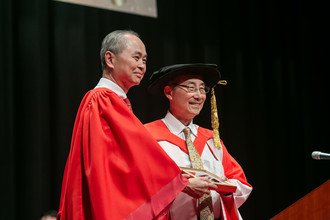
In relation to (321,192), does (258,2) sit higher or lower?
higher

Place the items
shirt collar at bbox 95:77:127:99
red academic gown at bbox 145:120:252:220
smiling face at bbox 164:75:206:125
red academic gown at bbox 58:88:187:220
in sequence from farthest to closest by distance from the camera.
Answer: smiling face at bbox 164:75:206:125
red academic gown at bbox 145:120:252:220
shirt collar at bbox 95:77:127:99
red academic gown at bbox 58:88:187:220

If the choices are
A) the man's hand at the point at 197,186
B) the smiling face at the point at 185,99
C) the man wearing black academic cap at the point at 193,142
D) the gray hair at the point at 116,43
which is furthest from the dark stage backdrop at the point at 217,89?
the man's hand at the point at 197,186

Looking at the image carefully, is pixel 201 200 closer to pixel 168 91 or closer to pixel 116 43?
pixel 168 91

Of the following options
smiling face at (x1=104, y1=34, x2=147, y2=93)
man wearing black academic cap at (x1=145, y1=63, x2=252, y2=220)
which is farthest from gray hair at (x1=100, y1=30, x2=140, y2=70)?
man wearing black academic cap at (x1=145, y1=63, x2=252, y2=220)

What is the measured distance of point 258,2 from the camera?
5238 mm

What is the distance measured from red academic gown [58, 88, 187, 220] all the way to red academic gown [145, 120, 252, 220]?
0.58 meters

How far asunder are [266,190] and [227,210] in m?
2.31

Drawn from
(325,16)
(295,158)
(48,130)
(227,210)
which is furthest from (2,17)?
(325,16)

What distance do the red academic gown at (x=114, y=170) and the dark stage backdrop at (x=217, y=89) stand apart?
1.30 meters

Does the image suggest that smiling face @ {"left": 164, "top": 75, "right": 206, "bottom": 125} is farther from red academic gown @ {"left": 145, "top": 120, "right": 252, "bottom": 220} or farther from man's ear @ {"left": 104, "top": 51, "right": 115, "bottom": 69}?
man's ear @ {"left": 104, "top": 51, "right": 115, "bottom": 69}

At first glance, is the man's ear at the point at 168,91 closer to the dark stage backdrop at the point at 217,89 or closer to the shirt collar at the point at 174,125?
the shirt collar at the point at 174,125

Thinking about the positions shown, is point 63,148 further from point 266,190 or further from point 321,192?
point 266,190

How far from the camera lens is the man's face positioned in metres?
2.54

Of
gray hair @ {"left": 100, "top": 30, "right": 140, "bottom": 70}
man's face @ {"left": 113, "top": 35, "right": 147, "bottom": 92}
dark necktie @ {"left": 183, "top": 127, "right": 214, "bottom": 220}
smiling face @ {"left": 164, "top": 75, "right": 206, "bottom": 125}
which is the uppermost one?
gray hair @ {"left": 100, "top": 30, "right": 140, "bottom": 70}
